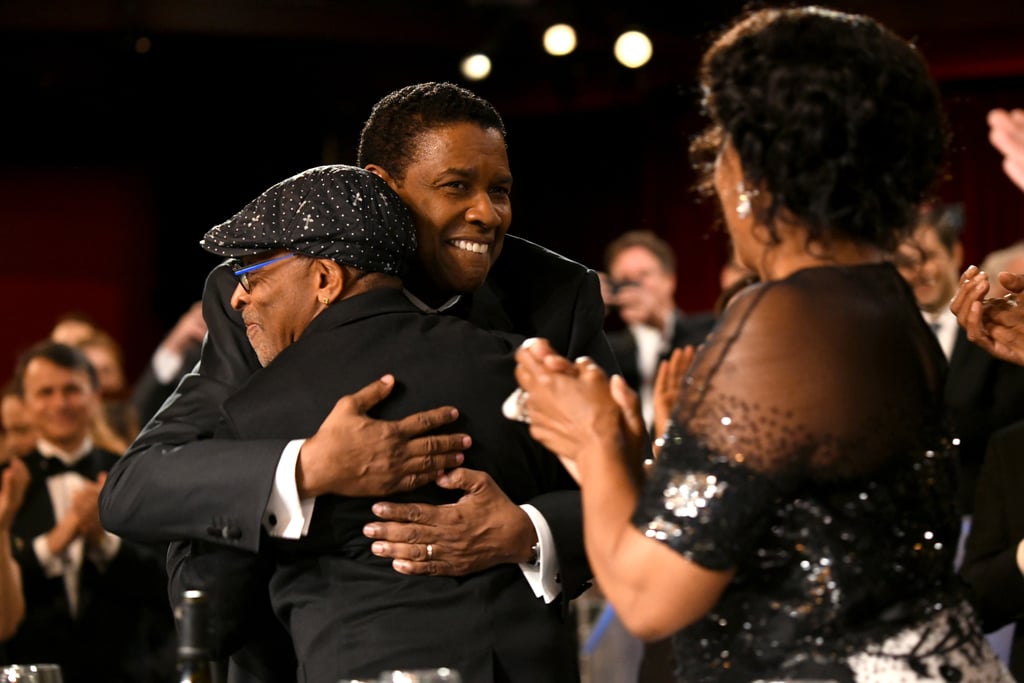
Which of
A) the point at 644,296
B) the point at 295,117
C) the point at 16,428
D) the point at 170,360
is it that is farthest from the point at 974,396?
the point at 295,117

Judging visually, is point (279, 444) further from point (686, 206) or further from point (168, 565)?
point (686, 206)

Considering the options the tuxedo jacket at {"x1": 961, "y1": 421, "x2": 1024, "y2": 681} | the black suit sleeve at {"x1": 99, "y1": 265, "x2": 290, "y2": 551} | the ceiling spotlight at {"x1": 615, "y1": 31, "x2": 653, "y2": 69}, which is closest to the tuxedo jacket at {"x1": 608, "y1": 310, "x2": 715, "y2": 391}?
the ceiling spotlight at {"x1": 615, "y1": 31, "x2": 653, "y2": 69}

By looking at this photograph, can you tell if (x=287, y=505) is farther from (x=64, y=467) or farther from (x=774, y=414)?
(x=64, y=467)

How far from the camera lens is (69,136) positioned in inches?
370

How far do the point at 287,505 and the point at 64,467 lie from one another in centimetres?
289

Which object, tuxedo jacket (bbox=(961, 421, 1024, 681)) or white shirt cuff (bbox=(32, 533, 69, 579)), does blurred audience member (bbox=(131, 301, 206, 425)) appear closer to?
white shirt cuff (bbox=(32, 533, 69, 579))

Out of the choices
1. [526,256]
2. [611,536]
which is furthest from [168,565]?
[611,536]

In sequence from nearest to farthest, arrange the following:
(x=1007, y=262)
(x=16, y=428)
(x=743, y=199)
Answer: (x=743, y=199), (x=1007, y=262), (x=16, y=428)

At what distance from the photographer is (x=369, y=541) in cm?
212

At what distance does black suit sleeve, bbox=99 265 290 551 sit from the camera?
2123mm

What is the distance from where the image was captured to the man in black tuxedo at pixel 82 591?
4.44 m

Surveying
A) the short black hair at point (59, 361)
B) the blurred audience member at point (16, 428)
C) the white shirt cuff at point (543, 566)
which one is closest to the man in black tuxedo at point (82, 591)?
the blurred audience member at point (16, 428)

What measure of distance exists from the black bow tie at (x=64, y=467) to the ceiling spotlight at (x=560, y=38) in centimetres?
A: 382

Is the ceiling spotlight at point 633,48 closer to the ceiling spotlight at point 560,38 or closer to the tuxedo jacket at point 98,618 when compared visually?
the ceiling spotlight at point 560,38
